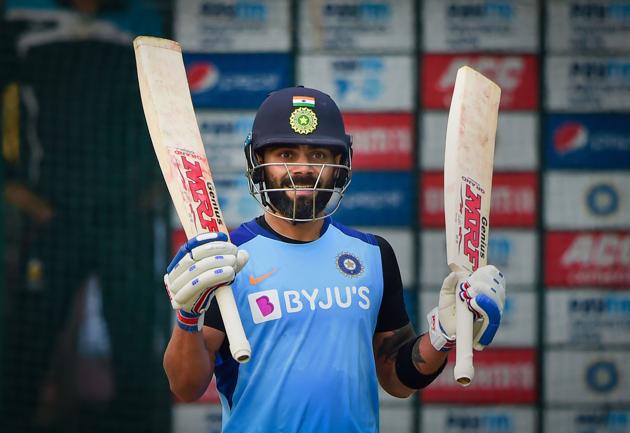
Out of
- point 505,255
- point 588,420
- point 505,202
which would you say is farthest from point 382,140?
point 588,420

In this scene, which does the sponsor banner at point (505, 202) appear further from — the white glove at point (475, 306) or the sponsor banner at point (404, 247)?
the white glove at point (475, 306)

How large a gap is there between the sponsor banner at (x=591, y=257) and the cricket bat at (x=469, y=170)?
2.31m

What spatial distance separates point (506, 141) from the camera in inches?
204

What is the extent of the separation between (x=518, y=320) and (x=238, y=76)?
1.64 metres

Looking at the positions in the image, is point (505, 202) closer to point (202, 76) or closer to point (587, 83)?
point (587, 83)

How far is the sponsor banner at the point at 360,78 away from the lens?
5121 millimetres

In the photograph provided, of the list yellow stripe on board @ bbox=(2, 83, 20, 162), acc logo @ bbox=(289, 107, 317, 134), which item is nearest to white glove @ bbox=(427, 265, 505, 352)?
acc logo @ bbox=(289, 107, 317, 134)

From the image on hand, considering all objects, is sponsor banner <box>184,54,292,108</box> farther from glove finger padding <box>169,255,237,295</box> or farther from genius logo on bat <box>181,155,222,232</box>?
glove finger padding <box>169,255,237,295</box>

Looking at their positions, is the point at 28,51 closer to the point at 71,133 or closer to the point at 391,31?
the point at 71,133

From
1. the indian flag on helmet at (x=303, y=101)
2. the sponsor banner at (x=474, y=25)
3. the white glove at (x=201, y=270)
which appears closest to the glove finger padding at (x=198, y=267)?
the white glove at (x=201, y=270)

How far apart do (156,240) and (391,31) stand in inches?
54.8

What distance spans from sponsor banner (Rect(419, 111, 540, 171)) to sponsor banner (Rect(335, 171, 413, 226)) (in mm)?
143

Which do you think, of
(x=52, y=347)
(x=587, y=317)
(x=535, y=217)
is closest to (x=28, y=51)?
(x=52, y=347)

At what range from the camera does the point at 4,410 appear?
17.5 feet
